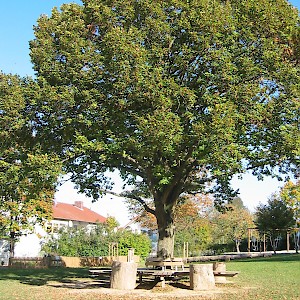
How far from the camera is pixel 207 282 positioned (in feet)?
53.0

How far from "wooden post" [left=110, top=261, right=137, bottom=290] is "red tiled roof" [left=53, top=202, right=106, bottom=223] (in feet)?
114

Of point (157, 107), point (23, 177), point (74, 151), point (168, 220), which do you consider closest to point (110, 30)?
point (157, 107)

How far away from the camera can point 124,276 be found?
16484 mm

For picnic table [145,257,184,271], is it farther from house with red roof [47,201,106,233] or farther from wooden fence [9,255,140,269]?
Answer: house with red roof [47,201,106,233]

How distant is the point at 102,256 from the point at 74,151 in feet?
83.3

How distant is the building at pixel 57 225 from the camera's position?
4262 cm

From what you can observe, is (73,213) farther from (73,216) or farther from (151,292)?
(151,292)

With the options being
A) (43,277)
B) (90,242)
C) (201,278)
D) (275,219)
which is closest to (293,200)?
(275,219)

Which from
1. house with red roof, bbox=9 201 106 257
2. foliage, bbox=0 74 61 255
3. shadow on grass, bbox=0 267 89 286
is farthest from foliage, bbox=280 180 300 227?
foliage, bbox=0 74 61 255

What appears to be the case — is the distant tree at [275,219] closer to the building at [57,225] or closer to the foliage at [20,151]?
the building at [57,225]

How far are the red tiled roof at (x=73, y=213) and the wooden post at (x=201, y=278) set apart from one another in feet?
117

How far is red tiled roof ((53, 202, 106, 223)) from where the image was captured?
5431cm

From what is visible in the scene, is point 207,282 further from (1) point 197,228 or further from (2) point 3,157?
(1) point 197,228

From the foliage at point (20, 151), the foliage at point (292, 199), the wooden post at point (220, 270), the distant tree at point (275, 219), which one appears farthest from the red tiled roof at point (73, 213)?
the foliage at point (20, 151)
